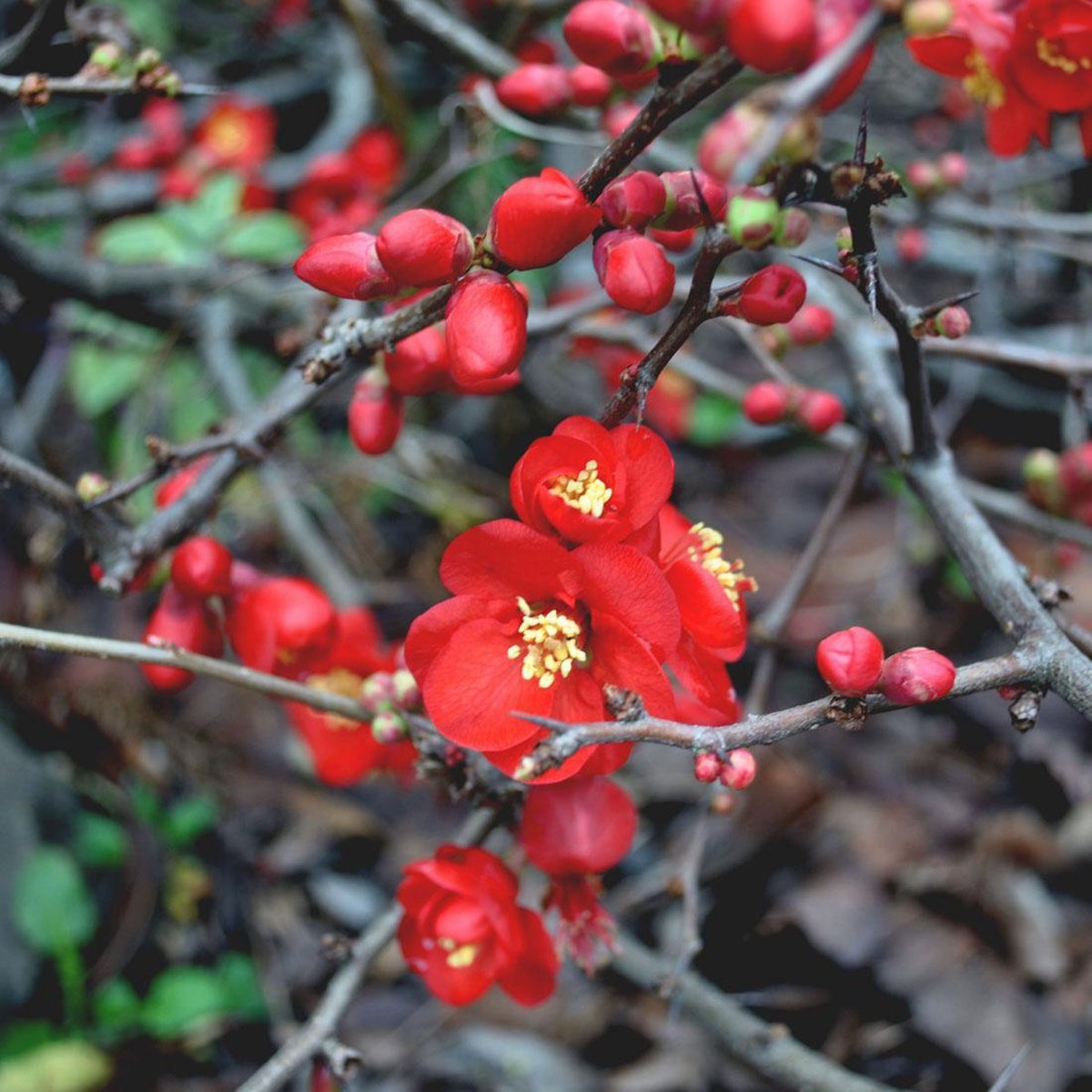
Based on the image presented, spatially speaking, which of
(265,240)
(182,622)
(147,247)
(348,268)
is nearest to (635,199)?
(348,268)

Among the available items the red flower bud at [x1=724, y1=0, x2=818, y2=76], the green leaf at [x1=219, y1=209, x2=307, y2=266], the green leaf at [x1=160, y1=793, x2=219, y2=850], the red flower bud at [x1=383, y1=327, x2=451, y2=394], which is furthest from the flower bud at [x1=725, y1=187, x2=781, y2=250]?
the green leaf at [x1=160, y1=793, x2=219, y2=850]

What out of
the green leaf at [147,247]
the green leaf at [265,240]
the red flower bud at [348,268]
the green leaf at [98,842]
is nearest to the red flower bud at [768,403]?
the red flower bud at [348,268]

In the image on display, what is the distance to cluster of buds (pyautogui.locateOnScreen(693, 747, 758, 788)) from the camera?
92 cm

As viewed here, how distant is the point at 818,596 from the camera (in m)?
2.71

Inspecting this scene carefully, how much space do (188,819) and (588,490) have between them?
1735 millimetres

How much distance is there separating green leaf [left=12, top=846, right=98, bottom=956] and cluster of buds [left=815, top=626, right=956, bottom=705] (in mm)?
1876

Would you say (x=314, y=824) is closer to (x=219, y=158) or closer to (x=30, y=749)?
(x=30, y=749)

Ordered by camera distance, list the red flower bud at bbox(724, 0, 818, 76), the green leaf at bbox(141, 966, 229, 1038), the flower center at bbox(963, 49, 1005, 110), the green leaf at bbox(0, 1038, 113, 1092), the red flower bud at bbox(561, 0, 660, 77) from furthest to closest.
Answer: the green leaf at bbox(141, 966, 229, 1038) → the green leaf at bbox(0, 1038, 113, 1092) → the flower center at bbox(963, 49, 1005, 110) → the red flower bud at bbox(561, 0, 660, 77) → the red flower bud at bbox(724, 0, 818, 76)

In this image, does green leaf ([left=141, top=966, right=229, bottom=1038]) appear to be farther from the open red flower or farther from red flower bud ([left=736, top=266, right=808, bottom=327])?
red flower bud ([left=736, top=266, right=808, bottom=327])

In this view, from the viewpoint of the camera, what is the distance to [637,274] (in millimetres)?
887

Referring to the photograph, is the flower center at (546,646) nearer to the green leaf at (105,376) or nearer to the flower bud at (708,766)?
the flower bud at (708,766)

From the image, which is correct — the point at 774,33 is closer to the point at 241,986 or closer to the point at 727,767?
the point at 727,767

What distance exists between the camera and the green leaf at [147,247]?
93.0 inches

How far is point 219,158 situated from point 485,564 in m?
2.35
